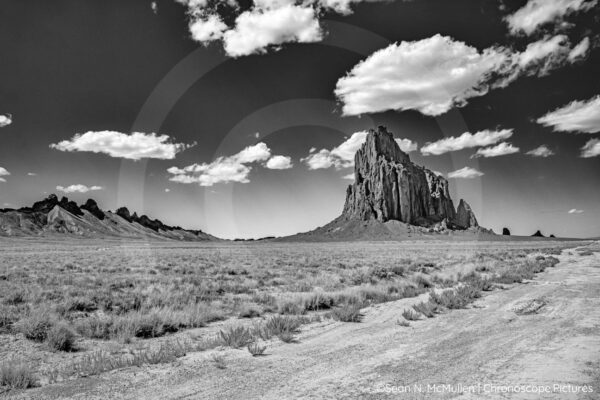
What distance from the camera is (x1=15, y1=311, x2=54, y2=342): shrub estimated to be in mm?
8547

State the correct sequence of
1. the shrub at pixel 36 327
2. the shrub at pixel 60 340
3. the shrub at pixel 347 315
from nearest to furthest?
the shrub at pixel 60 340 → the shrub at pixel 36 327 → the shrub at pixel 347 315

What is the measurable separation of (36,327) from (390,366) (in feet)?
27.7

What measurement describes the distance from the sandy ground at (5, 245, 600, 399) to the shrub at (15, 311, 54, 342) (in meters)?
4.04

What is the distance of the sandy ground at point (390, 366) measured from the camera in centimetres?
492

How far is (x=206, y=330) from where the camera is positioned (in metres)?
9.45

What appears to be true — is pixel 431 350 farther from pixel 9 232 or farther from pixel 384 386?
pixel 9 232

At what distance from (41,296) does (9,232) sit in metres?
176

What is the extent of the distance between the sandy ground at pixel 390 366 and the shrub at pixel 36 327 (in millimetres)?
4042

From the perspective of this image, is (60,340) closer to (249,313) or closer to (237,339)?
(237,339)

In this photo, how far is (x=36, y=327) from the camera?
880 cm

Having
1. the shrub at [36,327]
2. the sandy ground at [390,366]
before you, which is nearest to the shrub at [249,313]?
the sandy ground at [390,366]

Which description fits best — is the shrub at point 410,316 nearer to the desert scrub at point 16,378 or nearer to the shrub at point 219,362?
the shrub at point 219,362

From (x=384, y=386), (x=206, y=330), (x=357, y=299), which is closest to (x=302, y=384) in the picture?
(x=384, y=386)

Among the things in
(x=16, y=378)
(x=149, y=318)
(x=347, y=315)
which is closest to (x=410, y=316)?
(x=347, y=315)
